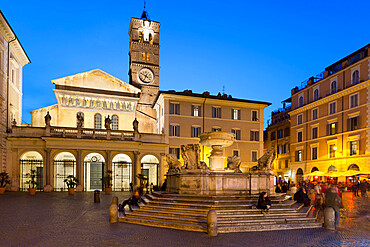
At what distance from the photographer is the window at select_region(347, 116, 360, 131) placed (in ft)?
108

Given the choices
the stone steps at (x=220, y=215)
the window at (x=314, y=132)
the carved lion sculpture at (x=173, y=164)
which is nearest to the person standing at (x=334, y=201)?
the stone steps at (x=220, y=215)

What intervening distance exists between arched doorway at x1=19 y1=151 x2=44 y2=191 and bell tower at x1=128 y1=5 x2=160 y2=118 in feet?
72.2

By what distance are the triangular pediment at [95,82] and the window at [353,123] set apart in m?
25.1

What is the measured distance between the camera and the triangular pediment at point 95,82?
34531mm

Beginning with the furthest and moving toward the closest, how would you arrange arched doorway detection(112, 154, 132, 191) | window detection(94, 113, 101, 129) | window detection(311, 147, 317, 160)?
window detection(311, 147, 317, 160) → window detection(94, 113, 101, 129) → arched doorway detection(112, 154, 132, 191)

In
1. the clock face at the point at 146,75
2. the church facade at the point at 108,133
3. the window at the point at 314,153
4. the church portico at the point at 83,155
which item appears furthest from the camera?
the clock face at the point at 146,75

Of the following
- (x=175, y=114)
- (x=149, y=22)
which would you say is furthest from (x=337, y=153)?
(x=149, y=22)

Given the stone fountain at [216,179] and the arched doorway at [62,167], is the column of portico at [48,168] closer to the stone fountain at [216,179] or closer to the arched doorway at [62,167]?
the arched doorway at [62,167]

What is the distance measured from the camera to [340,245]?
26.7 feet

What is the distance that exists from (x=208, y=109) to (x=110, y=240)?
99.2 ft

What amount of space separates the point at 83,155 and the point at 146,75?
25529 millimetres

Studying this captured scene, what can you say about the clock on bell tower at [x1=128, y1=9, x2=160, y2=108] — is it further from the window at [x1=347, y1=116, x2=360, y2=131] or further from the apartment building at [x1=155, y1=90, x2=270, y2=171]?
the window at [x1=347, y1=116, x2=360, y2=131]

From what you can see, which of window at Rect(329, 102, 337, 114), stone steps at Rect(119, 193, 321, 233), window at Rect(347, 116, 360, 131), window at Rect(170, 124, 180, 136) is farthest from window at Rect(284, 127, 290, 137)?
stone steps at Rect(119, 193, 321, 233)

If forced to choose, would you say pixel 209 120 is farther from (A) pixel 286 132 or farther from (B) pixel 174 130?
(A) pixel 286 132
